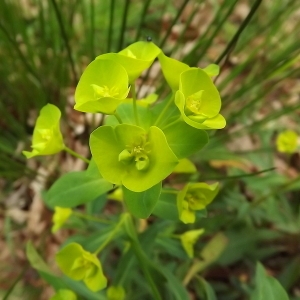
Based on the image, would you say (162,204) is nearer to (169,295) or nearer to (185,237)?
(185,237)

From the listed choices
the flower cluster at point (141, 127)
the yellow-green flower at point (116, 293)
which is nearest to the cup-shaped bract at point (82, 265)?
the flower cluster at point (141, 127)

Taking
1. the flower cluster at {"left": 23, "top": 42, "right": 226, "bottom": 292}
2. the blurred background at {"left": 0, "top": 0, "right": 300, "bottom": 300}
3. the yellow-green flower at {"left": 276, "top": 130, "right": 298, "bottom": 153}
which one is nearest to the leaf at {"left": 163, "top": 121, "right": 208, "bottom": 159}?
the flower cluster at {"left": 23, "top": 42, "right": 226, "bottom": 292}

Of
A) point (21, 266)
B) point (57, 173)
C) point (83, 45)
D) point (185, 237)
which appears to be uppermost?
point (185, 237)

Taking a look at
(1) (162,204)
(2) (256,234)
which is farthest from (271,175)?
(1) (162,204)

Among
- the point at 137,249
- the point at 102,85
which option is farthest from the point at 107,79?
the point at 137,249

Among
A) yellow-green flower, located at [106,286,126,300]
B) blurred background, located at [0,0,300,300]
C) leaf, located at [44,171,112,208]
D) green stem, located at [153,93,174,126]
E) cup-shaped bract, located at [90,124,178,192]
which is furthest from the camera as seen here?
blurred background, located at [0,0,300,300]

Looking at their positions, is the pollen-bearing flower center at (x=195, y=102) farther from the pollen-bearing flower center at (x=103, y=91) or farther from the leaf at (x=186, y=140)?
the pollen-bearing flower center at (x=103, y=91)

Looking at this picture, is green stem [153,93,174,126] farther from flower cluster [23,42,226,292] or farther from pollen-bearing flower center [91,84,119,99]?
pollen-bearing flower center [91,84,119,99]

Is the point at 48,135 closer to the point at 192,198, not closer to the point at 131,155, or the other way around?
the point at 131,155
